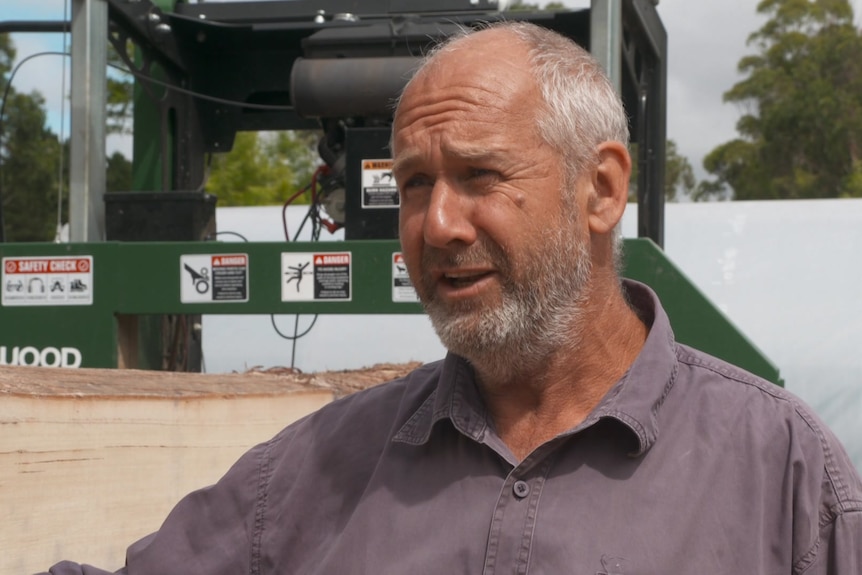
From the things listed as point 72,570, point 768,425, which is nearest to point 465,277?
point 768,425

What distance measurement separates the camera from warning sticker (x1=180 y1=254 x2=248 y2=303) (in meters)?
3.19

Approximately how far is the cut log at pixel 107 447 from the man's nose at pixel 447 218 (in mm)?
855

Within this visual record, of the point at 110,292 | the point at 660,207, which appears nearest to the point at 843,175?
the point at 660,207

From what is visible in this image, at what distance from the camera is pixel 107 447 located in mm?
2287

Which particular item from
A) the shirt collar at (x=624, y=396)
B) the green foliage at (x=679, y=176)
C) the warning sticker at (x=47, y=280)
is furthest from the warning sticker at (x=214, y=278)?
the green foliage at (x=679, y=176)

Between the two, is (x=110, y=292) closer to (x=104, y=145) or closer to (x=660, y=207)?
(x=104, y=145)

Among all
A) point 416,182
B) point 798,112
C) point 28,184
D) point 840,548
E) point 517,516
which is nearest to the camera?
point 840,548

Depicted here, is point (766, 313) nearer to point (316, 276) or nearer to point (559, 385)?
point (316, 276)

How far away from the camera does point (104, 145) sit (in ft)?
11.7

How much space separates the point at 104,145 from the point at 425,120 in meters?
2.08

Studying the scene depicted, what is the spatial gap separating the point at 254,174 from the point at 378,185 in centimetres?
1711

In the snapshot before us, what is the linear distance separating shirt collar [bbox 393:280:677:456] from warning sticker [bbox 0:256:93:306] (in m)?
1.69

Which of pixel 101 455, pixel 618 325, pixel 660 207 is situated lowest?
pixel 101 455

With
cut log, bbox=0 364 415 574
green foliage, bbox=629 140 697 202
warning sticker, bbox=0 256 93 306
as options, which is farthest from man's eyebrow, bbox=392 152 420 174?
green foliage, bbox=629 140 697 202
